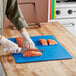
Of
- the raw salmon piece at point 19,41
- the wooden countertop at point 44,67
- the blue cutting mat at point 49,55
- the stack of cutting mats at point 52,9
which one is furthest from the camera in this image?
the stack of cutting mats at point 52,9

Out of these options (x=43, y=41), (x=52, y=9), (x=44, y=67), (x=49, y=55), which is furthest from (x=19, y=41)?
(x=52, y=9)

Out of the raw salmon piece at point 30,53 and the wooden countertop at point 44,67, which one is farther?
the raw salmon piece at point 30,53

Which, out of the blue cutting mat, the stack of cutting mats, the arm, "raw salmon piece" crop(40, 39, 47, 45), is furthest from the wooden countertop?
the stack of cutting mats

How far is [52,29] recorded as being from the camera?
2652 mm

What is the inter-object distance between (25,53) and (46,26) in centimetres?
85

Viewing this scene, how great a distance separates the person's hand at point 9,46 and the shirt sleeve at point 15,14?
0.25 meters

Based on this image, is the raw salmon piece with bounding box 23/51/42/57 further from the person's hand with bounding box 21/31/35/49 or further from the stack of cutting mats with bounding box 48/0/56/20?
the stack of cutting mats with bounding box 48/0/56/20

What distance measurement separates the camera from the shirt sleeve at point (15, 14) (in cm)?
225

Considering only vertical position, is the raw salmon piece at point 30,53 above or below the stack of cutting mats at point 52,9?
below

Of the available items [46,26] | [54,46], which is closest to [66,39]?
[54,46]

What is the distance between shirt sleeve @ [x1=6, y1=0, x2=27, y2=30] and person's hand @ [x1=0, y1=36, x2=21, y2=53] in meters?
0.25

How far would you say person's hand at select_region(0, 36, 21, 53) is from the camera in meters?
2.02

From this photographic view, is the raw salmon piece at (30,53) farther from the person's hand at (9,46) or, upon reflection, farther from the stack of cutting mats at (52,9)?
the stack of cutting mats at (52,9)

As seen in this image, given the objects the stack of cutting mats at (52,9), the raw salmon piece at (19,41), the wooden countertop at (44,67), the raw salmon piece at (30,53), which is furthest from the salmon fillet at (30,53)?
the stack of cutting mats at (52,9)
